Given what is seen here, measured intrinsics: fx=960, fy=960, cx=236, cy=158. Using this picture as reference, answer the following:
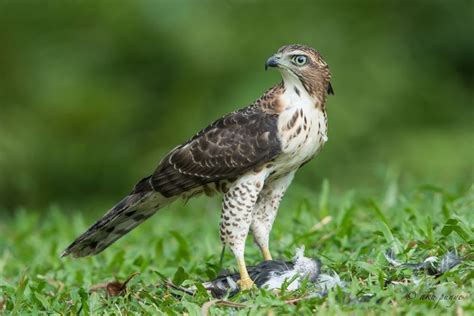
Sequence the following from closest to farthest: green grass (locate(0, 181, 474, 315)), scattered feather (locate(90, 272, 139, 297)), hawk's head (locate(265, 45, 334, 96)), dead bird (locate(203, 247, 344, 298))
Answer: green grass (locate(0, 181, 474, 315)) < dead bird (locate(203, 247, 344, 298)) < hawk's head (locate(265, 45, 334, 96)) < scattered feather (locate(90, 272, 139, 297))

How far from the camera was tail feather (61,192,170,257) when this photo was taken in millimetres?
5730

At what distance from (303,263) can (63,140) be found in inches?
291

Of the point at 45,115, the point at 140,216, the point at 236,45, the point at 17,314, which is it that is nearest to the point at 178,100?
the point at 236,45

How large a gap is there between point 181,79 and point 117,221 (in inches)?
247

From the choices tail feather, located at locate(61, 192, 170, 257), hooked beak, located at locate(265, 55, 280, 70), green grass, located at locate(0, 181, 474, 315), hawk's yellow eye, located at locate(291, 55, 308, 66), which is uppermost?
Result: hooked beak, located at locate(265, 55, 280, 70)

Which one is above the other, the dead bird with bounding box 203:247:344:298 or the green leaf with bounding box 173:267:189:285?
the green leaf with bounding box 173:267:189:285

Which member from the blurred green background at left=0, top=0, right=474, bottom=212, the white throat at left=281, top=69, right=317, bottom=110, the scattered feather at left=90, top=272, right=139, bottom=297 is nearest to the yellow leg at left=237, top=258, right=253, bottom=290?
the scattered feather at left=90, top=272, right=139, bottom=297

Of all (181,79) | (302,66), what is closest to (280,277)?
(302,66)

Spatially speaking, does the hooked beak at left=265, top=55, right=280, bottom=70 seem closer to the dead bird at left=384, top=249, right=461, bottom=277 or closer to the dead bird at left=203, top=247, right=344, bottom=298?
the dead bird at left=203, top=247, right=344, bottom=298

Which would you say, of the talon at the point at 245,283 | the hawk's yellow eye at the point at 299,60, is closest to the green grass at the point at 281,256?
the talon at the point at 245,283

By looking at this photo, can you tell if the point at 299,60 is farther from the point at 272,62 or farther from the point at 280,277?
the point at 280,277

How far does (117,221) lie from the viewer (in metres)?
5.79

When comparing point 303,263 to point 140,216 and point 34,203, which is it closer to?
point 140,216

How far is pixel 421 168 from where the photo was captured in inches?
409
